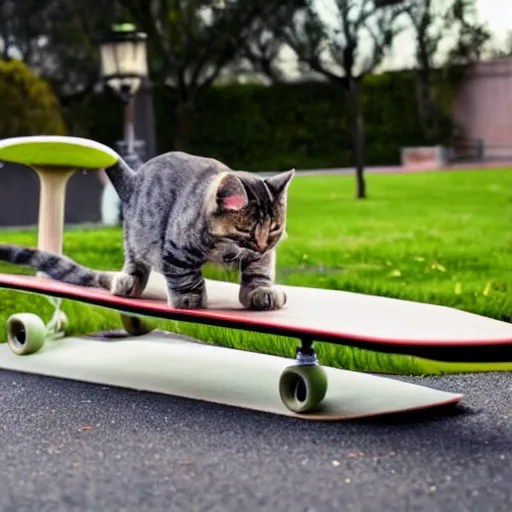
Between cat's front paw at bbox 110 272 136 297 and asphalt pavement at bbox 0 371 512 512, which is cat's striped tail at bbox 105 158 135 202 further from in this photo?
asphalt pavement at bbox 0 371 512 512

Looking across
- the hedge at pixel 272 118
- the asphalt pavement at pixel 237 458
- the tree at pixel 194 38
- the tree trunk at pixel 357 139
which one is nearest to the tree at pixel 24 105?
the hedge at pixel 272 118

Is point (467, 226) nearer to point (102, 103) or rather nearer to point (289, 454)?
point (102, 103)

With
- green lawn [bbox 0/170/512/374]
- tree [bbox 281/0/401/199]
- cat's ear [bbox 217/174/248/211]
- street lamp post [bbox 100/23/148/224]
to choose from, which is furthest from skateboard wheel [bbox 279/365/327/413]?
tree [bbox 281/0/401/199]

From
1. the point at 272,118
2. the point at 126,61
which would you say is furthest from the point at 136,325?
the point at 272,118

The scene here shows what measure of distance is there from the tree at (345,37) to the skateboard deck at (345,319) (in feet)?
11.6

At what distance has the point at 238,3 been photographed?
724cm

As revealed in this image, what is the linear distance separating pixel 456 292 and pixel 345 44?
239 cm

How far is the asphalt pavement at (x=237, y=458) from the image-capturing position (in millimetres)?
1972

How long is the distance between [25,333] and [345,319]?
1.31m

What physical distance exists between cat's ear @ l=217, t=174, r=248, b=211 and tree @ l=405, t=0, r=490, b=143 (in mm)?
4282

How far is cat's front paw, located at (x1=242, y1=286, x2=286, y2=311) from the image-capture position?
2.70m

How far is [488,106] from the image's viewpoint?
23.3 feet

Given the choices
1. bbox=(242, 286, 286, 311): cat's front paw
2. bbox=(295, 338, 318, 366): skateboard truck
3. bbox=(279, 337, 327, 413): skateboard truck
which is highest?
bbox=(242, 286, 286, 311): cat's front paw

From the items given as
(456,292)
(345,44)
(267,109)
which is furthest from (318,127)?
(456,292)
